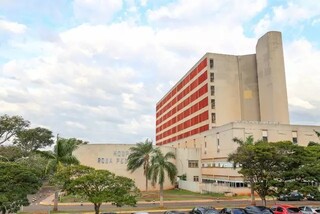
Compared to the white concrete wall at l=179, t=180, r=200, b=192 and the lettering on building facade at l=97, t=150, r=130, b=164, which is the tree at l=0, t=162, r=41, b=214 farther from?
the white concrete wall at l=179, t=180, r=200, b=192

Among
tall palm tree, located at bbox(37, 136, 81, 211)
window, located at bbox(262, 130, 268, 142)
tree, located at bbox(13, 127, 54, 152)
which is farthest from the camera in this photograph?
tree, located at bbox(13, 127, 54, 152)

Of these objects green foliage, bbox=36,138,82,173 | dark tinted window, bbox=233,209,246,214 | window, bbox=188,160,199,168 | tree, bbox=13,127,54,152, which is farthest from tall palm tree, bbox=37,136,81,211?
tree, bbox=13,127,54,152

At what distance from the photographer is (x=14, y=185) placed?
28141mm

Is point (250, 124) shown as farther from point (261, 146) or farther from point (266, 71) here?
point (261, 146)

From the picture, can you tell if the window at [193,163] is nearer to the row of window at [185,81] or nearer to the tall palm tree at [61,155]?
the row of window at [185,81]

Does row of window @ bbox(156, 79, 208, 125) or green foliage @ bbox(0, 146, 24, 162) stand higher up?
row of window @ bbox(156, 79, 208, 125)

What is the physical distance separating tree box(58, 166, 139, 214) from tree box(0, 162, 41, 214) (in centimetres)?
309

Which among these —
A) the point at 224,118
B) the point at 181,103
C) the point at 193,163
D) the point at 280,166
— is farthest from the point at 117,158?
the point at 181,103

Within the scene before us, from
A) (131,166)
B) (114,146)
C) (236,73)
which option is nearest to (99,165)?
(114,146)

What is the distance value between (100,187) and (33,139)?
291ft

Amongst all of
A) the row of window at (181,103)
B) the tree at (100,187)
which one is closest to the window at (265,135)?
the row of window at (181,103)

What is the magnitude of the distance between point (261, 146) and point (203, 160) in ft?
136

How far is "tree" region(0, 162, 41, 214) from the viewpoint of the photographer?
1070 inches

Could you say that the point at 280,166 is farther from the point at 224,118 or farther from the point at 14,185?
the point at 224,118
